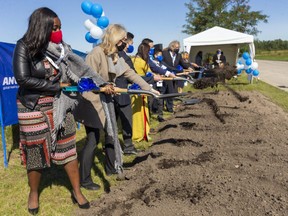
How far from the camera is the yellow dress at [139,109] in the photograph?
4902 mm

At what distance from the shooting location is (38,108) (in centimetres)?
243

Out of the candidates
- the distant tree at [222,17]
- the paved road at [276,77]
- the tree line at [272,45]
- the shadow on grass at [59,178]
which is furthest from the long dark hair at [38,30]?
the tree line at [272,45]

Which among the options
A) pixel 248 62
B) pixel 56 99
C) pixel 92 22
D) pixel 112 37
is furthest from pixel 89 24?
pixel 248 62

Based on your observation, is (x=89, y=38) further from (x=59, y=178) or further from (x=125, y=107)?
(x=59, y=178)

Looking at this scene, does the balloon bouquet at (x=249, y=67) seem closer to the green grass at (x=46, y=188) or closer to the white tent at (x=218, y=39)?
the white tent at (x=218, y=39)

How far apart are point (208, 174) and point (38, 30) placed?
90.2 inches

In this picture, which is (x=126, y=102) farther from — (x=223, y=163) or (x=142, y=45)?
(x=223, y=163)

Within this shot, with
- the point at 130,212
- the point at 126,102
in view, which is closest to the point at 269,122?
the point at 126,102

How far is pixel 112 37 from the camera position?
3012 millimetres

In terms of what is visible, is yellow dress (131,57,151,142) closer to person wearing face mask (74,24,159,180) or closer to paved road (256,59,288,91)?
person wearing face mask (74,24,159,180)

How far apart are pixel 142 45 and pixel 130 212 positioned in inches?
113

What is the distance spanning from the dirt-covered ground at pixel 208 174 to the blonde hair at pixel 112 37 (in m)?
1.50

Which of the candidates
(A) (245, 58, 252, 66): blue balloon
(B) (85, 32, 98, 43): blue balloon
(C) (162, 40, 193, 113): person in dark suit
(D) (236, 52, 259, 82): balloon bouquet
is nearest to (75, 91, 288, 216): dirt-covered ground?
(C) (162, 40, 193, 113): person in dark suit

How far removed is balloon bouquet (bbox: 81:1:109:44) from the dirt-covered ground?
2.49m
